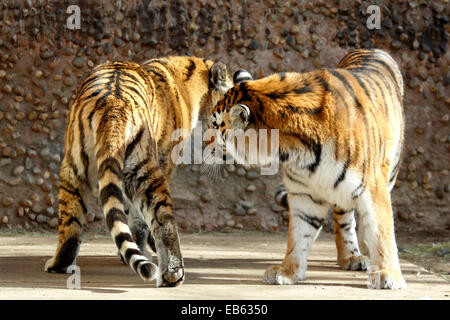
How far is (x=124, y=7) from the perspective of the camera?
736 centimetres

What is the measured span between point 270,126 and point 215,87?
1512 millimetres

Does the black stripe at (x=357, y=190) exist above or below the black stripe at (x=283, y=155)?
below

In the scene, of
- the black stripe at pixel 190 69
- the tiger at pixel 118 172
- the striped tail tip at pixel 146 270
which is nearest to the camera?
the striped tail tip at pixel 146 270

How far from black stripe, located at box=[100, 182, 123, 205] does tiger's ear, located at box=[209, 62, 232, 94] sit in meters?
1.75

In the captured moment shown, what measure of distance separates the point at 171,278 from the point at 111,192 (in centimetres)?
56

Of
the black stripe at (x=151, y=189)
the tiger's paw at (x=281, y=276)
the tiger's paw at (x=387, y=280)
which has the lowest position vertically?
the tiger's paw at (x=281, y=276)

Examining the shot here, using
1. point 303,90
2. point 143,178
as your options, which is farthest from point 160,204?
point 303,90

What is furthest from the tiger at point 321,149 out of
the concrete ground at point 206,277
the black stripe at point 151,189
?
the black stripe at point 151,189

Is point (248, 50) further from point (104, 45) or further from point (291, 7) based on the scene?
point (104, 45)

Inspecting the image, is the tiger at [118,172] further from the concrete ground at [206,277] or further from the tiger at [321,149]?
the tiger at [321,149]

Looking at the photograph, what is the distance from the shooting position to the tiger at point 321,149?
3740mm

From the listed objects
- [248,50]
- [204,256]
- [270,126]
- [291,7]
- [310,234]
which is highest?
[291,7]

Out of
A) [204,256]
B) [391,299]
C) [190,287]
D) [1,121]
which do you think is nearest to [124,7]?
[1,121]

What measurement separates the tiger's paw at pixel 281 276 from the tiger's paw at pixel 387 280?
464mm
